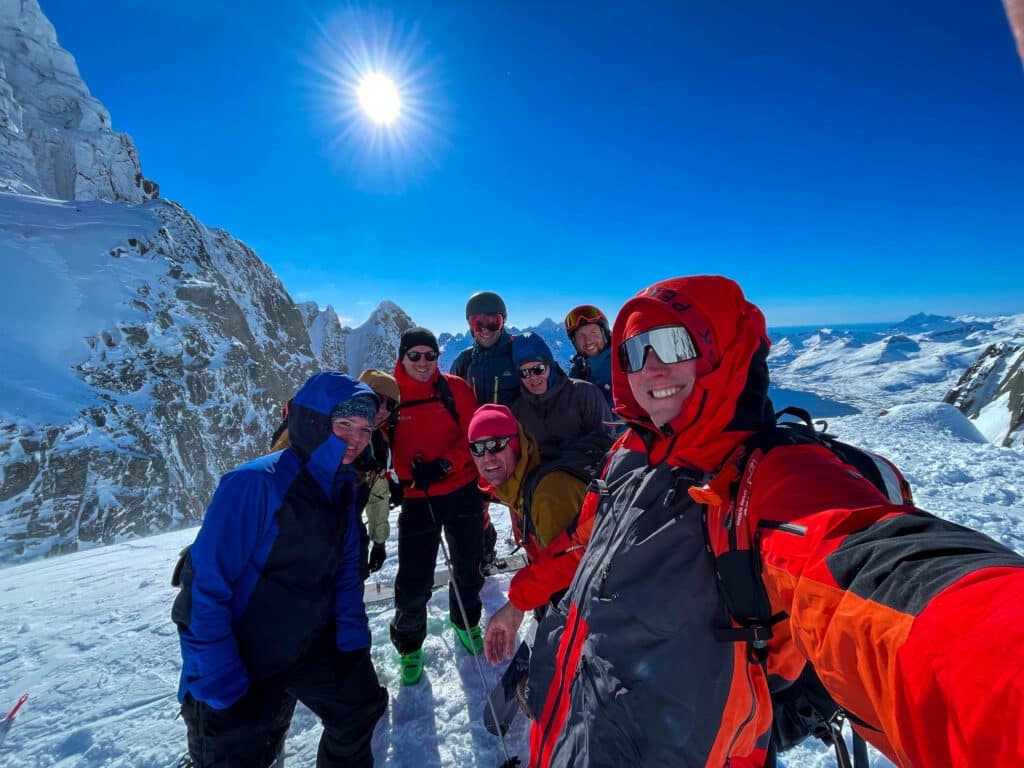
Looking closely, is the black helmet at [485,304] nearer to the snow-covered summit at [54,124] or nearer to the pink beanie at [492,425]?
the pink beanie at [492,425]

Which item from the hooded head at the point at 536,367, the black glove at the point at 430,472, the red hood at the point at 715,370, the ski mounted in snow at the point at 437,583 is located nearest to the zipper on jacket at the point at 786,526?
the red hood at the point at 715,370

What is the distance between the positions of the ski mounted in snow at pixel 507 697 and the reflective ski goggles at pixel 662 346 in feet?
7.94

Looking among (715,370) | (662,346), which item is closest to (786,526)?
(715,370)

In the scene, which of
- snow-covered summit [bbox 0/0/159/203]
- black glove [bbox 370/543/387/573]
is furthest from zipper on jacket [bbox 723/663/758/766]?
snow-covered summit [bbox 0/0/159/203]

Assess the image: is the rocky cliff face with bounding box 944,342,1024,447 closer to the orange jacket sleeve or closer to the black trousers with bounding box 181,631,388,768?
the orange jacket sleeve

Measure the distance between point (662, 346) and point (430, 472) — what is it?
9.92 feet

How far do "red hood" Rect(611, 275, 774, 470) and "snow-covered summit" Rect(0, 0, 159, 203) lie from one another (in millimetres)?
113830

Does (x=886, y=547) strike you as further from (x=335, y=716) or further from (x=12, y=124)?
(x=12, y=124)

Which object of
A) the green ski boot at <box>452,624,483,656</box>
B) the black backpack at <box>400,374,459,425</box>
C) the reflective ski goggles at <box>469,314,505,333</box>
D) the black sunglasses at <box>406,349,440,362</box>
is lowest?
the green ski boot at <box>452,624,483,656</box>

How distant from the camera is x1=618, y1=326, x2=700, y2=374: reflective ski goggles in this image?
180 centimetres

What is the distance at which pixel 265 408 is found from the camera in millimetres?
77625

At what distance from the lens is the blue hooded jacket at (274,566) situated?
7.46ft

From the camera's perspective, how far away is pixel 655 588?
58.0 inches

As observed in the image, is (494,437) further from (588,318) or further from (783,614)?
(588,318)
